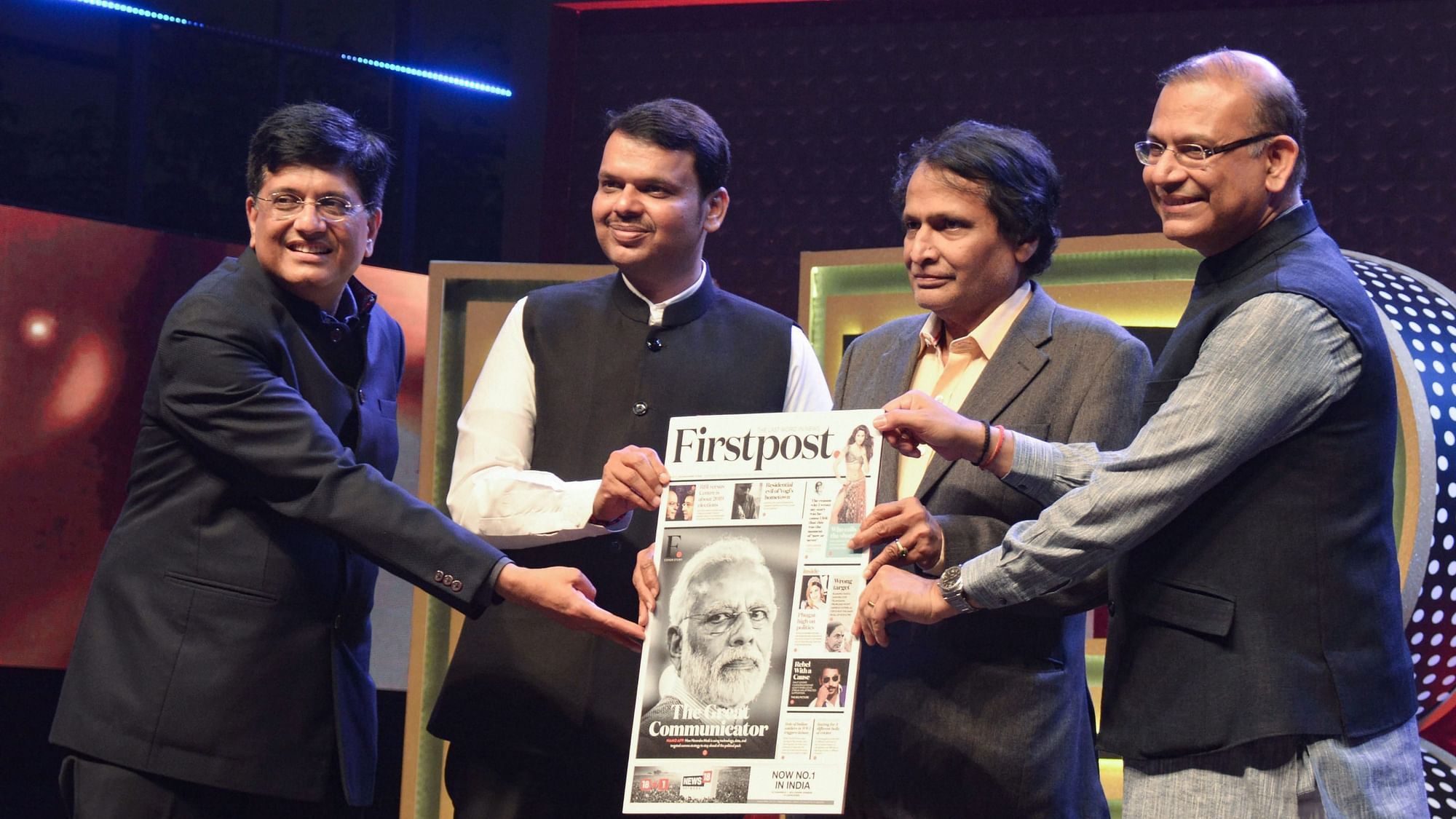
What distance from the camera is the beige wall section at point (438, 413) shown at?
3.77m

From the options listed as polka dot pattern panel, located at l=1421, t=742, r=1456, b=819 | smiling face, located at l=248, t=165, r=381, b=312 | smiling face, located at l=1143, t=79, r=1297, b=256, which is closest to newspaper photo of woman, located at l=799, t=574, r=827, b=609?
smiling face, located at l=1143, t=79, r=1297, b=256

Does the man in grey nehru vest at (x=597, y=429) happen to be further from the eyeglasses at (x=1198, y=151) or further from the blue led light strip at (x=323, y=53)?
the blue led light strip at (x=323, y=53)

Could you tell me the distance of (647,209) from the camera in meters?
2.59

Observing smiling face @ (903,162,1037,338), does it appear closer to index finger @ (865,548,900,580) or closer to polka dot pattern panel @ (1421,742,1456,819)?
index finger @ (865,548,900,580)

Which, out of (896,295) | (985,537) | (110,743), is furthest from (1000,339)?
(110,743)

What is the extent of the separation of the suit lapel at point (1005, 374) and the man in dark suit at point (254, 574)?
22.0 inches

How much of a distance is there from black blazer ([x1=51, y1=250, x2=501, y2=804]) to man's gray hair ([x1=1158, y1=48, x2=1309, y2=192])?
138 centimetres

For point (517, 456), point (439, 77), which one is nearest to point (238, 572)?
point (517, 456)

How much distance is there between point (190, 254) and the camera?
161 inches

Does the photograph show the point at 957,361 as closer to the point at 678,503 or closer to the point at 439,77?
the point at 678,503

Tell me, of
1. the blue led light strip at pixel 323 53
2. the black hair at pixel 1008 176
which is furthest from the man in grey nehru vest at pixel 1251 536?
the blue led light strip at pixel 323 53

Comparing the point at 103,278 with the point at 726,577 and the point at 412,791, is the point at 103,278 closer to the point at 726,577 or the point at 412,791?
the point at 412,791

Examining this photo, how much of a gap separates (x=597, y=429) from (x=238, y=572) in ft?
2.17

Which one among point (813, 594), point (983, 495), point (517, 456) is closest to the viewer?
point (813, 594)
